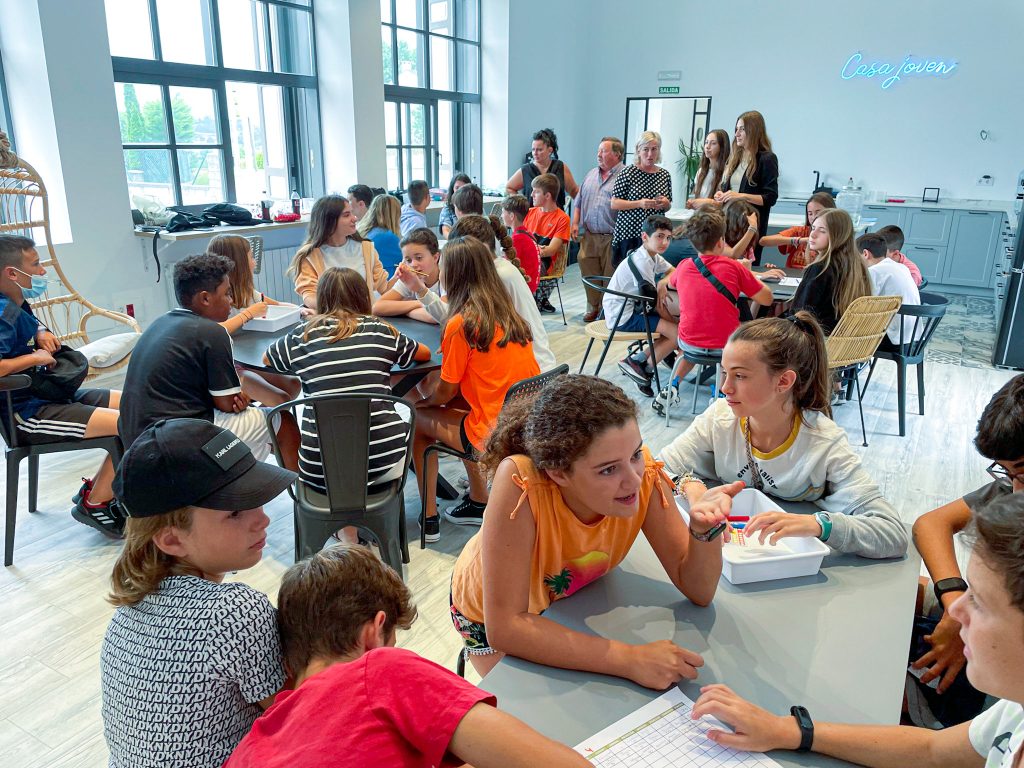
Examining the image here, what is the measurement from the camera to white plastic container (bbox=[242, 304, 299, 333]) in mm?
3309

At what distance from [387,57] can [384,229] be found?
3.81m

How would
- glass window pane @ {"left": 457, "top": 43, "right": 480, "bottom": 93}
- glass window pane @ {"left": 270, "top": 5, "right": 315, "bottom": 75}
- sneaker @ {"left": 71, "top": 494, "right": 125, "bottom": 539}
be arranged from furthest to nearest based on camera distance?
glass window pane @ {"left": 457, "top": 43, "right": 480, "bottom": 93}
glass window pane @ {"left": 270, "top": 5, "right": 315, "bottom": 75}
sneaker @ {"left": 71, "top": 494, "right": 125, "bottom": 539}

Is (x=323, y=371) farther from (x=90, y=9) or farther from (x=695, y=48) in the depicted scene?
(x=695, y=48)

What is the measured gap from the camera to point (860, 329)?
3.64 metres

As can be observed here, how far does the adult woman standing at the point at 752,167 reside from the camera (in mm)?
4809

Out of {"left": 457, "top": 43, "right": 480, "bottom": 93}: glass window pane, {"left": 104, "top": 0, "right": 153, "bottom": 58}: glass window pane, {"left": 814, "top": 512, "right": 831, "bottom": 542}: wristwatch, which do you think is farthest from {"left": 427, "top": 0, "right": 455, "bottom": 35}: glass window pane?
{"left": 814, "top": 512, "right": 831, "bottom": 542}: wristwatch

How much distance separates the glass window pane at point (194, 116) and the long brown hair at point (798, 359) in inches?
213

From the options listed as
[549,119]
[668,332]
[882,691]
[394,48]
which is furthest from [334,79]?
[882,691]

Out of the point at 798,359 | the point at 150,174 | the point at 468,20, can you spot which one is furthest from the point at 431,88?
the point at 798,359

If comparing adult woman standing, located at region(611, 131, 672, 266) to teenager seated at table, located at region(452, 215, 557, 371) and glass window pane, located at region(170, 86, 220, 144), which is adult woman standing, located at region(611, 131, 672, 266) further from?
glass window pane, located at region(170, 86, 220, 144)

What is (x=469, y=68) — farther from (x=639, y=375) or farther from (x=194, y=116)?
(x=639, y=375)

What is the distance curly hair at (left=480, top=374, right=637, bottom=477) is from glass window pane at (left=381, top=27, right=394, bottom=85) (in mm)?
7087

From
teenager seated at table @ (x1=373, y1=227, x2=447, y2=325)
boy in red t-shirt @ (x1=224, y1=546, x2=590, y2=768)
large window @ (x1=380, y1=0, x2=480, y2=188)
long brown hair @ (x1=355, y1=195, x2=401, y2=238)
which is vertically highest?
large window @ (x1=380, y1=0, x2=480, y2=188)

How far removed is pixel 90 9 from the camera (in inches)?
180
